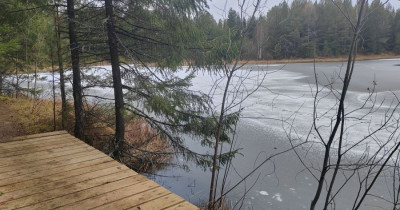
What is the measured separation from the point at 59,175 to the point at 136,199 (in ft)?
3.15

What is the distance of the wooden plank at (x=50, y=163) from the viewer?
2727 millimetres

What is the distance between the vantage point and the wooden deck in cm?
212

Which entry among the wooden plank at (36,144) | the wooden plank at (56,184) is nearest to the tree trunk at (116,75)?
the wooden plank at (36,144)

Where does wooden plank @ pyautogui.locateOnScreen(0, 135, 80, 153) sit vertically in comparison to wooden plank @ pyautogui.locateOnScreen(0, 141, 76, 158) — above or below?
above

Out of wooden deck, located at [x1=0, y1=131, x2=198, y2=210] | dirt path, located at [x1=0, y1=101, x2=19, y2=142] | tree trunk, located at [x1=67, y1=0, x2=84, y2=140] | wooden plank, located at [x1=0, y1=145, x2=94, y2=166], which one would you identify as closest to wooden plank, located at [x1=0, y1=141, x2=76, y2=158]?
wooden deck, located at [x1=0, y1=131, x2=198, y2=210]

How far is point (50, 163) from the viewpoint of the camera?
2.92 m

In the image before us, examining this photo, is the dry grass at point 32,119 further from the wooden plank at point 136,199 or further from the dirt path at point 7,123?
the wooden plank at point 136,199

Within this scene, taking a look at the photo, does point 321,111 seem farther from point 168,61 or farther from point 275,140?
point 168,61

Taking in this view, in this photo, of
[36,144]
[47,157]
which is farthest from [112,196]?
[36,144]

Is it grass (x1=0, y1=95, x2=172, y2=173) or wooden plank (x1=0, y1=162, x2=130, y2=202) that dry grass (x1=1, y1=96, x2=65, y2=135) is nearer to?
grass (x1=0, y1=95, x2=172, y2=173)

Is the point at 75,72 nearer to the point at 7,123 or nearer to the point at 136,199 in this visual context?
the point at 7,123

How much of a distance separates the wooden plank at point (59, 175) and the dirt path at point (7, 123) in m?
2.52

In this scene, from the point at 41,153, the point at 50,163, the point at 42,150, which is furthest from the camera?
the point at 42,150

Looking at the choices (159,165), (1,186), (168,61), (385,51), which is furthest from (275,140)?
(385,51)
